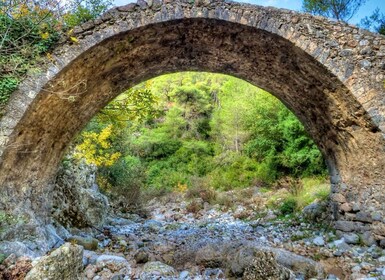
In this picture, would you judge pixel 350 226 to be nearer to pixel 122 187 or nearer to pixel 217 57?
pixel 217 57

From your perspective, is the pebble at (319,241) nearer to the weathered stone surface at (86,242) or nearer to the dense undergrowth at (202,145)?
the dense undergrowth at (202,145)

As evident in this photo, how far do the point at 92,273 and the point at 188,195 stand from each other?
1008 centimetres

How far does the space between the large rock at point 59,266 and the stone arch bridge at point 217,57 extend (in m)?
1.77

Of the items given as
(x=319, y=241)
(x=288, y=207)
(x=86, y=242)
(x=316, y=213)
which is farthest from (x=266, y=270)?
(x=288, y=207)

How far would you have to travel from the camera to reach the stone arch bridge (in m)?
4.80

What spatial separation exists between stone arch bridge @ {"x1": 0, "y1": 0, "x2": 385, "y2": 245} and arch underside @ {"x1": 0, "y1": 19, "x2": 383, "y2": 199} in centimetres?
2

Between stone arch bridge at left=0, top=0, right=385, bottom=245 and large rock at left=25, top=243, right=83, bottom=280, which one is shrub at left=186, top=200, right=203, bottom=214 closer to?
stone arch bridge at left=0, top=0, right=385, bottom=245

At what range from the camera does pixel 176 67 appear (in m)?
6.84

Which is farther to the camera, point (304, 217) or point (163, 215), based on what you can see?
point (163, 215)

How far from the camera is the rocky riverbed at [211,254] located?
3.75 m

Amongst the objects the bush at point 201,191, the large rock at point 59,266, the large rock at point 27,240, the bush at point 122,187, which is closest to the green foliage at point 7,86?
the large rock at point 27,240

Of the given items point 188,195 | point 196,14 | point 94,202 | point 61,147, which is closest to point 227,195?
point 188,195

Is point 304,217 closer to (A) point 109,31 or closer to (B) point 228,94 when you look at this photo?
(A) point 109,31

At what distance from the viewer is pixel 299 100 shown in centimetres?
652
